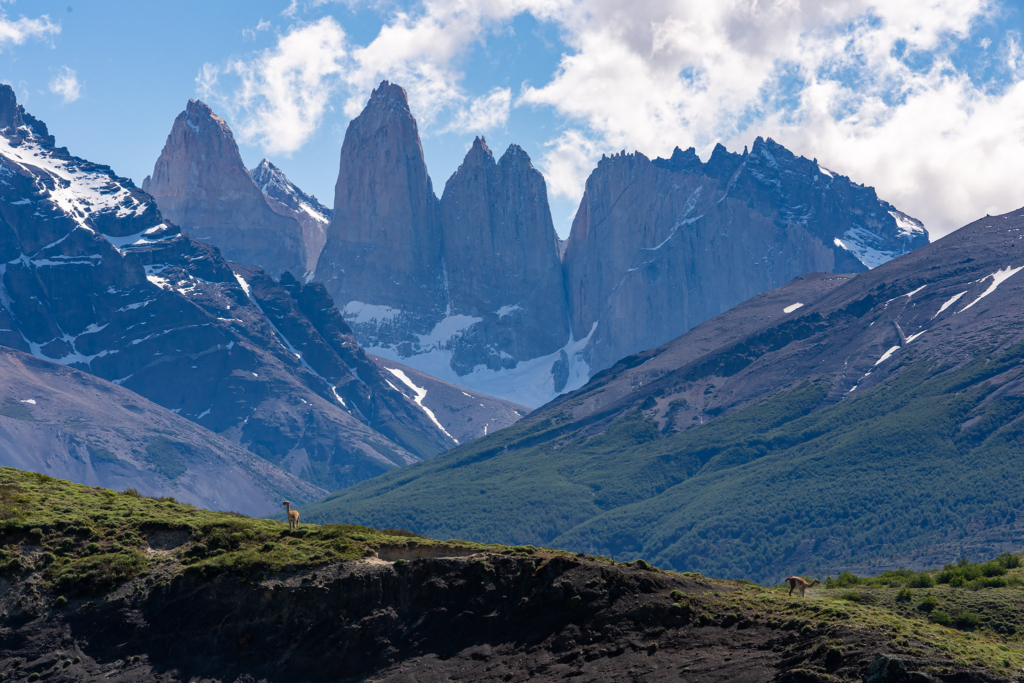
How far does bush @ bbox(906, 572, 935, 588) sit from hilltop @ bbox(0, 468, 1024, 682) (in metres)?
5.18

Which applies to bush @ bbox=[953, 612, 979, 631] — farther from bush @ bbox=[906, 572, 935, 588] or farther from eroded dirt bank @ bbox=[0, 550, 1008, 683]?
bush @ bbox=[906, 572, 935, 588]

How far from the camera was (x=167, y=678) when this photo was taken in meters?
61.8

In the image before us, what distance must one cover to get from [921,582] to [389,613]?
37040mm

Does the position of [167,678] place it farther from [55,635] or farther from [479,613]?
[479,613]

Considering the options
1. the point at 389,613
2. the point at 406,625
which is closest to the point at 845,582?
the point at 406,625

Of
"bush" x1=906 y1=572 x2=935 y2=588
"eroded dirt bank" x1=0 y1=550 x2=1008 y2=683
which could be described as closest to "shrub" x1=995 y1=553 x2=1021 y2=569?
"bush" x1=906 y1=572 x2=935 y2=588

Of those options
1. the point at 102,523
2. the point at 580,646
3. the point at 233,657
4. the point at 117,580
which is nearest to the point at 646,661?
the point at 580,646

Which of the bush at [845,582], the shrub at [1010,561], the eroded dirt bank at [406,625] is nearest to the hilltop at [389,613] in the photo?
the eroded dirt bank at [406,625]

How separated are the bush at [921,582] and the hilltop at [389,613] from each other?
518 cm

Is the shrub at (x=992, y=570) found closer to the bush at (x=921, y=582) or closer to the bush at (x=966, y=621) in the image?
the bush at (x=921, y=582)

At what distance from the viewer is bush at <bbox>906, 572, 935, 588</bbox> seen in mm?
76312

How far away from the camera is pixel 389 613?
2511 inches

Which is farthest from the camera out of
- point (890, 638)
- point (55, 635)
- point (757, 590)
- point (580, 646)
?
point (757, 590)

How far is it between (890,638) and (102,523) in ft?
156
